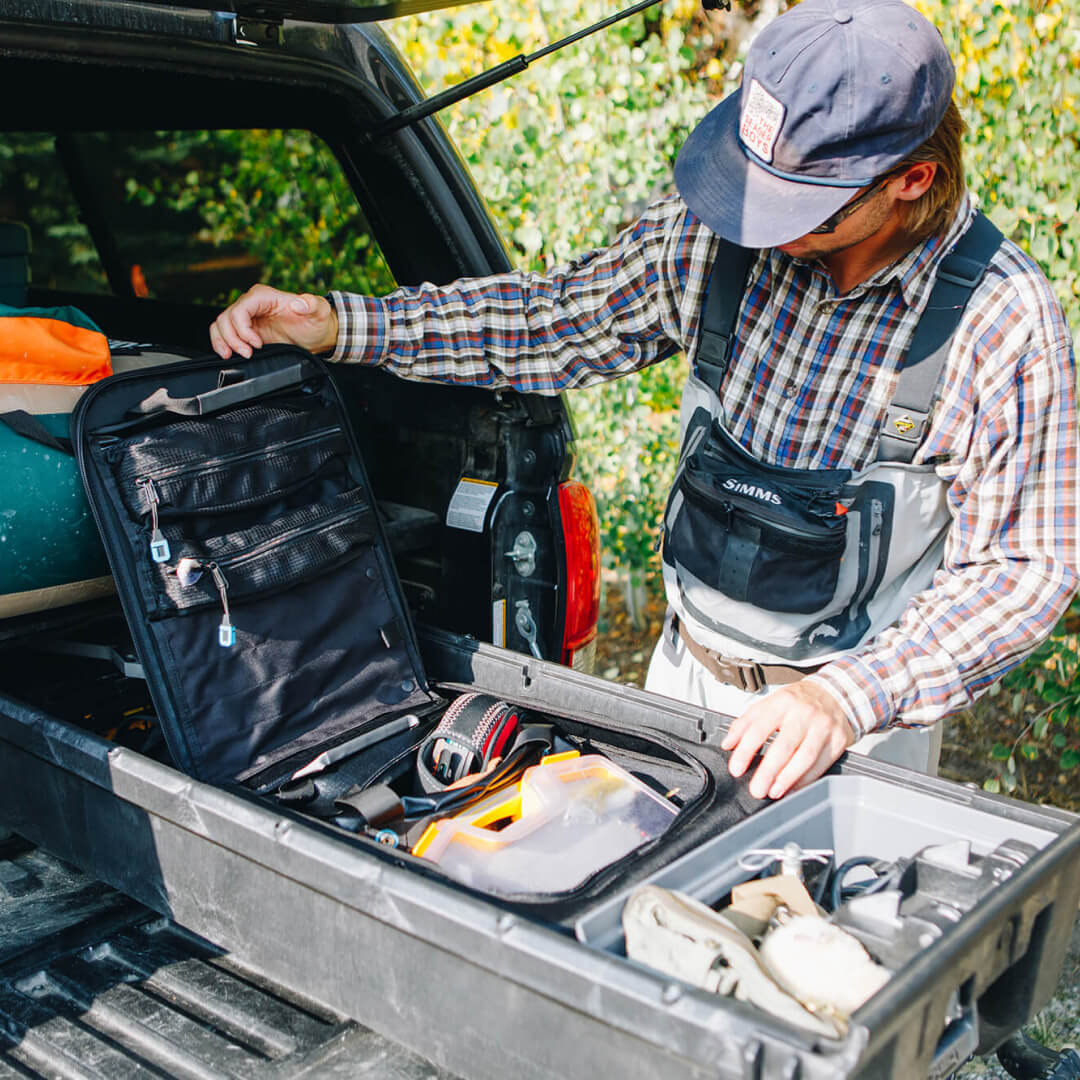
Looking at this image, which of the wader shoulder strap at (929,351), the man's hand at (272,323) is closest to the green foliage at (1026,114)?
the wader shoulder strap at (929,351)

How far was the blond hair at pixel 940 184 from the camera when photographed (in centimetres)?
182

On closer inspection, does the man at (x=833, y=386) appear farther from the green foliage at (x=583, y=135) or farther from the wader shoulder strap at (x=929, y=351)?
the green foliage at (x=583, y=135)

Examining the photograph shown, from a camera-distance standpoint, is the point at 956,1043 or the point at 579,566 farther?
the point at 579,566

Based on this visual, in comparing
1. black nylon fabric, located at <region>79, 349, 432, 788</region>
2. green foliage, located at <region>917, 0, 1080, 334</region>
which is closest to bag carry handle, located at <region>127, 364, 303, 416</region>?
black nylon fabric, located at <region>79, 349, 432, 788</region>

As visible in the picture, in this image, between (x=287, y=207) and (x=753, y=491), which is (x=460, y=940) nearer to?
(x=753, y=491)

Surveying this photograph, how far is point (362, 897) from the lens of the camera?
4.32 feet

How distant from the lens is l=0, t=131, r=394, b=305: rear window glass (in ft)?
15.7

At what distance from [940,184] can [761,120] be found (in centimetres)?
30

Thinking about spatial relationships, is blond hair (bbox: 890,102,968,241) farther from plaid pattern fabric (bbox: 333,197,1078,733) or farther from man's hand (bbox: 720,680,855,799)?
man's hand (bbox: 720,680,855,799)

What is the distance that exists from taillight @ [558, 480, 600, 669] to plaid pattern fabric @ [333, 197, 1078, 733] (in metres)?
0.27

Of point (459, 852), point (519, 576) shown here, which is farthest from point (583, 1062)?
point (519, 576)

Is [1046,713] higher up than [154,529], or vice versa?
[154,529]

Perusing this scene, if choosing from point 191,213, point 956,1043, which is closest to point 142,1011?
point 956,1043

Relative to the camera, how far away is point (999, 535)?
74.0 inches
